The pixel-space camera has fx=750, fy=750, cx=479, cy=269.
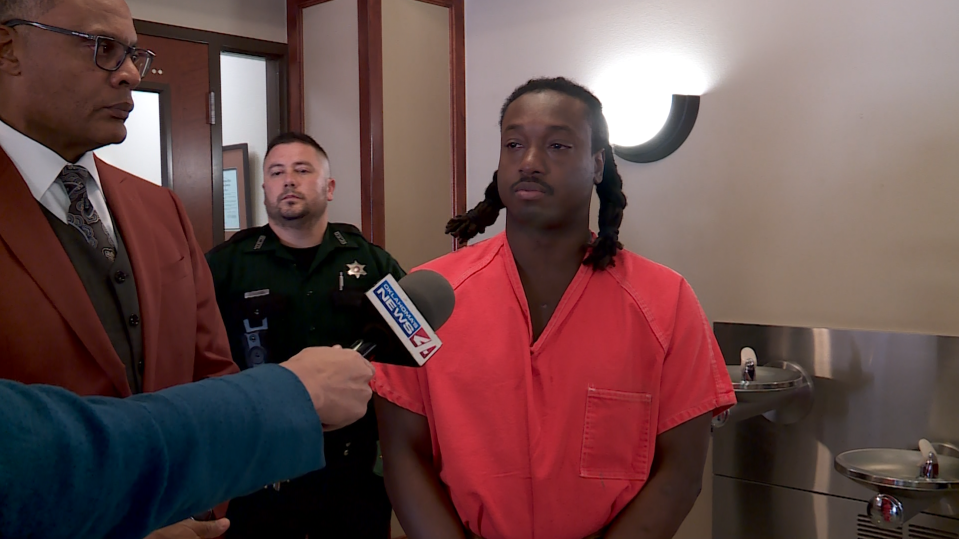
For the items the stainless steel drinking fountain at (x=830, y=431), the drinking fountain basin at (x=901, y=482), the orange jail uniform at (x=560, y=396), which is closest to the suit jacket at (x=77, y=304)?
the orange jail uniform at (x=560, y=396)

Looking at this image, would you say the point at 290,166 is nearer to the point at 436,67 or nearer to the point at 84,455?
the point at 436,67

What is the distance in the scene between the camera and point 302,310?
221cm

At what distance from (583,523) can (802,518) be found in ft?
3.79

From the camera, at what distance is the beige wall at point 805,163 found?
1993 mm

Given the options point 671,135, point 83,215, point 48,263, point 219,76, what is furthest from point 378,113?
point 48,263

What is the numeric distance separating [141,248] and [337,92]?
2.00 m

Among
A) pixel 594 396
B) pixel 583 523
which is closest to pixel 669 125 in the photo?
pixel 594 396

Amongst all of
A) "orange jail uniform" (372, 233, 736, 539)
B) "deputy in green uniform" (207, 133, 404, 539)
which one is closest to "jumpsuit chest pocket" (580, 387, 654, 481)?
"orange jail uniform" (372, 233, 736, 539)

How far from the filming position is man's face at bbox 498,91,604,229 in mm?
1474

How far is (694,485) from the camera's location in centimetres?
141

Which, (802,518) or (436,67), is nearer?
(802,518)

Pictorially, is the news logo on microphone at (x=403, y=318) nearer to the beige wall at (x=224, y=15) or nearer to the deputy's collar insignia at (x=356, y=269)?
the deputy's collar insignia at (x=356, y=269)

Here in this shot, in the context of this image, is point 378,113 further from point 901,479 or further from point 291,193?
point 901,479

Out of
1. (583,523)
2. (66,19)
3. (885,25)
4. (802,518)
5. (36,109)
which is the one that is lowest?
(802,518)
